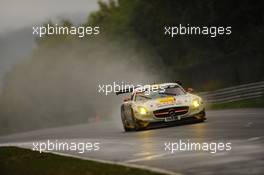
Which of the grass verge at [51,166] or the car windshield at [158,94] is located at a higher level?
the car windshield at [158,94]

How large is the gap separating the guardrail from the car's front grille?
13662 millimetres

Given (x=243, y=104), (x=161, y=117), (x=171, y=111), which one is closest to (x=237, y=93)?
(x=243, y=104)

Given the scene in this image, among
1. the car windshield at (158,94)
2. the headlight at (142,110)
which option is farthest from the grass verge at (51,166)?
the car windshield at (158,94)

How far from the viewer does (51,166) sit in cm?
1479

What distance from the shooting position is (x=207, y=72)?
147 ft

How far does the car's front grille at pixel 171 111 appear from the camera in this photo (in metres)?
22.9

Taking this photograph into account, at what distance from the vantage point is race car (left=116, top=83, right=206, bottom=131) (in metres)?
22.9

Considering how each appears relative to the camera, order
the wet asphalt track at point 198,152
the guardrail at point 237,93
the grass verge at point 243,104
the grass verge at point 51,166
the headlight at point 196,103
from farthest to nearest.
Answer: the guardrail at point 237,93, the grass verge at point 243,104, the headlight at point 196,103, the grass verge at point 51,166, the wet asphalt track at point 198,152

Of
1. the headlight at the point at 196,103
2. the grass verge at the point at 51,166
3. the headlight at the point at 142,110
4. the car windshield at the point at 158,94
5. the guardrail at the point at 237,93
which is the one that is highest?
the guardrail at the point at 237,93

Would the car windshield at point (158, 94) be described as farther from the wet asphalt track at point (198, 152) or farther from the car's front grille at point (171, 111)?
the wet asphalt track at point (198, 152)

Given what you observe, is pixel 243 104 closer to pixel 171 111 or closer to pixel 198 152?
pixel 171 111

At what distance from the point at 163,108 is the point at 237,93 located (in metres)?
15.5

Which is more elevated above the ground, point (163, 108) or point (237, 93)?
point (237, 93)

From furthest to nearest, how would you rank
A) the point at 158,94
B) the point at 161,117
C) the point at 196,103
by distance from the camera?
the point at 158,94 → the point at 161,117 → the point at 196,103
